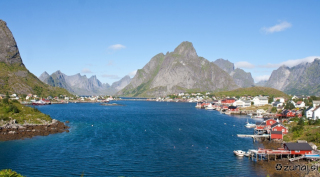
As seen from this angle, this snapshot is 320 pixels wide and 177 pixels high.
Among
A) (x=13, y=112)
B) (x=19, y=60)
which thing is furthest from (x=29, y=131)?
(x=19, y=60)

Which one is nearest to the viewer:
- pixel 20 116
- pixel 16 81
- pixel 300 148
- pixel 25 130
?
pixel 300 148

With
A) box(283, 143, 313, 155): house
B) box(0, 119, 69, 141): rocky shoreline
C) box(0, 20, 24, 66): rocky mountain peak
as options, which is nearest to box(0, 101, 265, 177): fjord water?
box(0, 119, 69, 141): rocky shoreline

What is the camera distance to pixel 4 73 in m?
175

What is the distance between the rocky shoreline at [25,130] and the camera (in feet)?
180

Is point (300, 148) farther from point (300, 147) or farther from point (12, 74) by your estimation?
point (12, 74)

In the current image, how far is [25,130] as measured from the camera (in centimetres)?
5988

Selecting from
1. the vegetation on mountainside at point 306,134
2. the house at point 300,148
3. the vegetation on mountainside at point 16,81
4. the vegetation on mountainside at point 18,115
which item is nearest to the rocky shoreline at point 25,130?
the vegetation on mountainside at point 18,115

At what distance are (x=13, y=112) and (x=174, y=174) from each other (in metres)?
50.2

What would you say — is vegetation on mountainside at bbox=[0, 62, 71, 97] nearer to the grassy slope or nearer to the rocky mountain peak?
the rocky mountain peak

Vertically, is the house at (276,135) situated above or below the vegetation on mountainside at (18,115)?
below

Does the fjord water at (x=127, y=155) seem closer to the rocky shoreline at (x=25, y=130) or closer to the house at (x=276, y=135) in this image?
the rocky shoreline at (x=25, y=130)

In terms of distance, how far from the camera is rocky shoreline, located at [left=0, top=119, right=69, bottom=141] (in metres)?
55.0

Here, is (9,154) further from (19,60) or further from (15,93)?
(19,60)

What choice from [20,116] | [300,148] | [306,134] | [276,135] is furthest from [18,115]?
[306,134]
